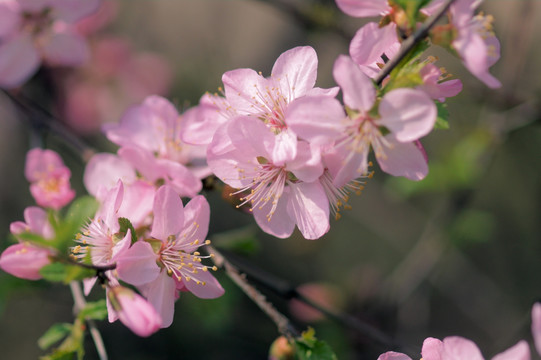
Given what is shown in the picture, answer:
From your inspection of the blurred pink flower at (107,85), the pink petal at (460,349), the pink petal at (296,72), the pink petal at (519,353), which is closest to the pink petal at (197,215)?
the pink petal at (296,72)

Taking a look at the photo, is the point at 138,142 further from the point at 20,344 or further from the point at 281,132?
the point at 20,344

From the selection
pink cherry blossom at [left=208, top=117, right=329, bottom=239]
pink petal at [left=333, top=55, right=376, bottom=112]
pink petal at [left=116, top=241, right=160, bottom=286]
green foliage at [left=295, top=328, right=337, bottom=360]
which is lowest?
green foliage at [left=295, top=328, right=337, bottom=360]

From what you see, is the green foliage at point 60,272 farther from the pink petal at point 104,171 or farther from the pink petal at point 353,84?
the pink petal at point 353,84

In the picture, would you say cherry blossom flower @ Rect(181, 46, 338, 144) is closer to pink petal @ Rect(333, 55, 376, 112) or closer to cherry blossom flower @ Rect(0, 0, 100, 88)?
pink petal @ Rect(333, 55, 376, 112)

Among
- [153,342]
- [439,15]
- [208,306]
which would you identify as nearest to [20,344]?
[153,342]

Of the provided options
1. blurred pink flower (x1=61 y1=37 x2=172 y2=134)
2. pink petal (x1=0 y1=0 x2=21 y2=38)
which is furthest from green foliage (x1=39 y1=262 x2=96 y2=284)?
blurred pink flower (x1=61 y1=37 x2=172 y2=134)
